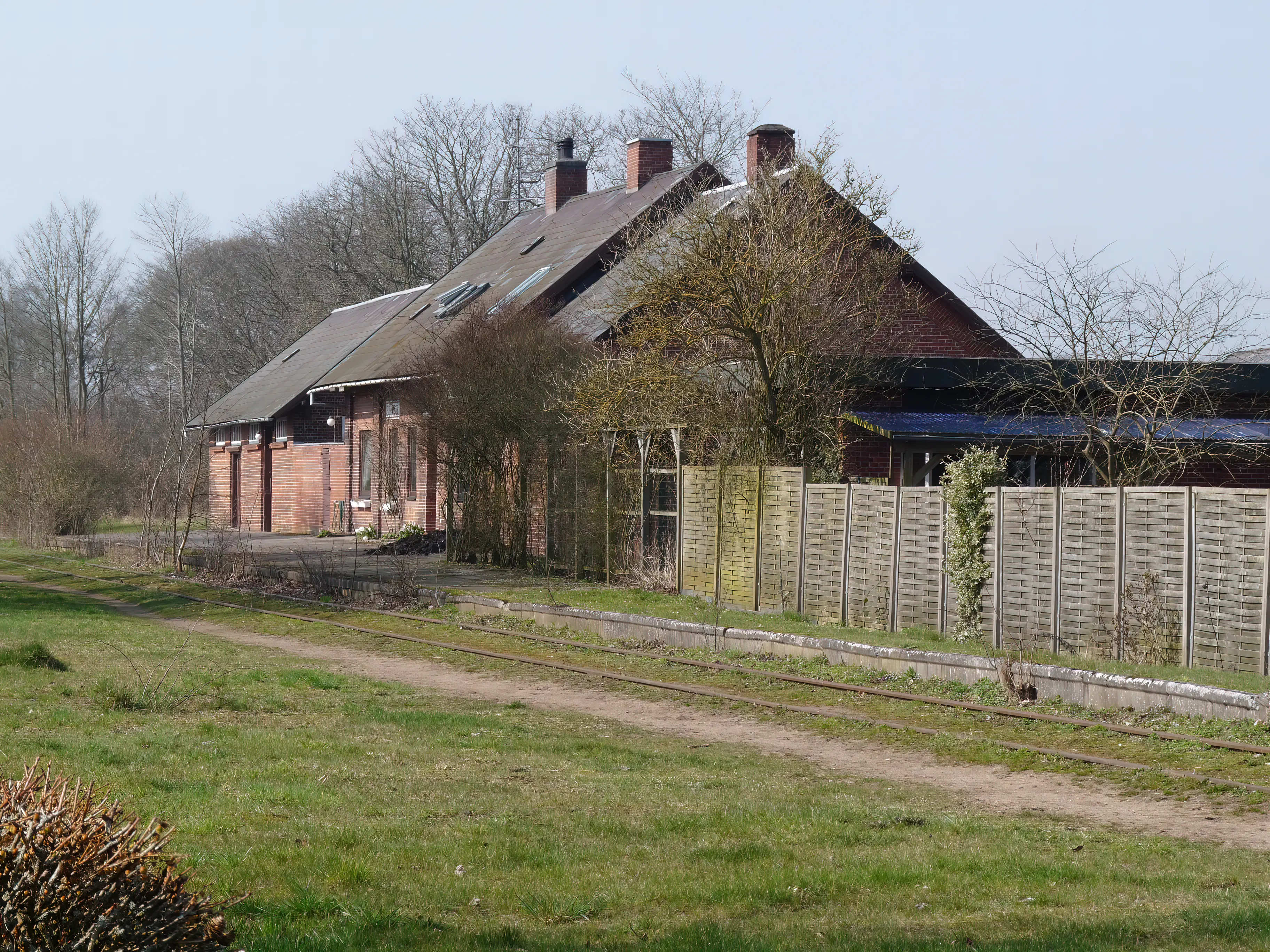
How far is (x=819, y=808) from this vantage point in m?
7.66

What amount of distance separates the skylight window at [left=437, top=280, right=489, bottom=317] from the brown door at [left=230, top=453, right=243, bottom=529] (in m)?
12.6

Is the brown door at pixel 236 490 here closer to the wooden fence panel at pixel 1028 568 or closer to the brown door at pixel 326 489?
Result: the brown door at pixel 326 489

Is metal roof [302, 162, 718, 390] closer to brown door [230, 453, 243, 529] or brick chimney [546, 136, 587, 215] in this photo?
brick chimney [546, 136, 587, 215]

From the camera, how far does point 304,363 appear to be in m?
44.2

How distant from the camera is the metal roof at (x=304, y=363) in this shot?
4091 centimetres

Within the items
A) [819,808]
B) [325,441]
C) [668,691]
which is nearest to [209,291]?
[325,441]

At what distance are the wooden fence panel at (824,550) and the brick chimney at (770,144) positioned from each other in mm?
12130

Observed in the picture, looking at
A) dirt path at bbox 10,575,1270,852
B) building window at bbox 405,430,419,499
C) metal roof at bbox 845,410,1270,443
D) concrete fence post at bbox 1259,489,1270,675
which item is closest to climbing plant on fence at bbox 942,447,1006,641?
concrete fence post at bbox 1259,489,1270,675

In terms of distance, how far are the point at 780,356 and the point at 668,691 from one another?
709 cm

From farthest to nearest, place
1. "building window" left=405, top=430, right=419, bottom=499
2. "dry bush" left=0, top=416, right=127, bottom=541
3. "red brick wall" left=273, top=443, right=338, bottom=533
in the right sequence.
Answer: "red brick wall" left=273, top=443, right=338, bottom=533, "dry bush" left=0, top=416, right=127, bottom=541, "building window" left=405, top=430, right=419, bottom=499

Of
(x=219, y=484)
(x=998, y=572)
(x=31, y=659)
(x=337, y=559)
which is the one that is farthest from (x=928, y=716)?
(x=219, y=484)

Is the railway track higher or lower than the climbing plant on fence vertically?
lower

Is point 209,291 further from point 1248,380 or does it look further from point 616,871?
point 616,871

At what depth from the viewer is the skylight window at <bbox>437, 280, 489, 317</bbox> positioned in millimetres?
35188
